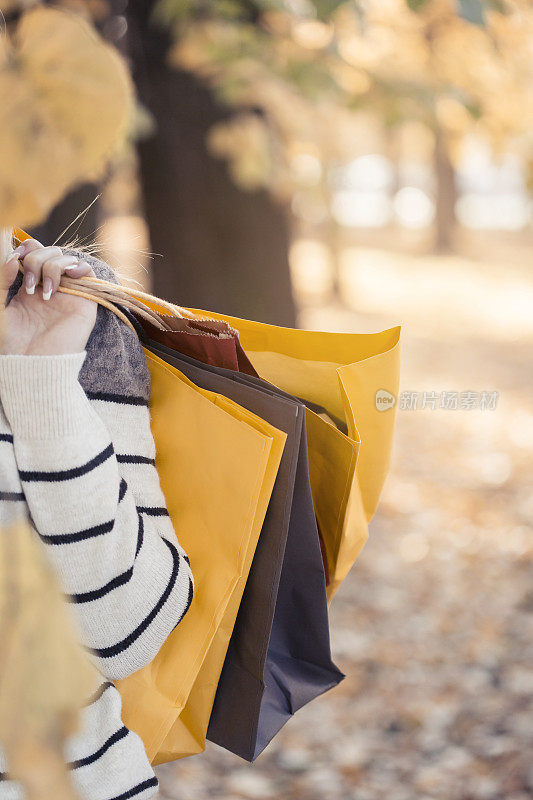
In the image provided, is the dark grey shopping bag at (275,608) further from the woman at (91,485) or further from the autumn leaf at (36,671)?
the autumn leaf at (36,671)

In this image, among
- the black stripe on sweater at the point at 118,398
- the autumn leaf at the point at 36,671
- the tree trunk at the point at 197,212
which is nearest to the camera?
the autumn leaf at the point at 36,671

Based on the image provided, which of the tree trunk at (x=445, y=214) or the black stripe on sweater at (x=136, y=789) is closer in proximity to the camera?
the black stripe on sweater at (x=136, y=789)

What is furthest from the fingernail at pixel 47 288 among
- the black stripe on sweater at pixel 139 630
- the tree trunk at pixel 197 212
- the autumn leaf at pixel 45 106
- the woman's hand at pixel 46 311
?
the tree trunk at pixel 197 212

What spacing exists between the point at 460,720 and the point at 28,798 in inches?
119

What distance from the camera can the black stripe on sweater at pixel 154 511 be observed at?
1.10 metres

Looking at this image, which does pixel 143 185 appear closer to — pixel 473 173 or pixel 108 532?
pixel 108 532

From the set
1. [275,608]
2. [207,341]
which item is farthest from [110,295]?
[275,608]

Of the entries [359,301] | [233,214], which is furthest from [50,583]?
[359,301]

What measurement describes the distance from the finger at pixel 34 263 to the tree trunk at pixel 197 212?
2.76 meters

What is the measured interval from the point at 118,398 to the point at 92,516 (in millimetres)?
181

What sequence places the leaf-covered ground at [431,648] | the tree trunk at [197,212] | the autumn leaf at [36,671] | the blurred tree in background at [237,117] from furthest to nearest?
1. the tree trunk at [197,212]
2. the blurred tree in background at [237,117]
3. the leaf-covered ground at [431,648]
4. the autumn leaf at [36,671]

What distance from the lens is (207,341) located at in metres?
1.12

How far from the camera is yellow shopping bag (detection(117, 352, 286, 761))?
3.44 feet

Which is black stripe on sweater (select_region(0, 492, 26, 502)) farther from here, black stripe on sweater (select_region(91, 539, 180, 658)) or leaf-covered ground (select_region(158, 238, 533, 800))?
leaf-covered ground (select_region(158, 238, 533, 800))
